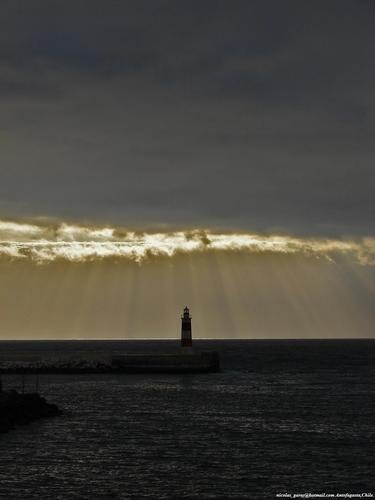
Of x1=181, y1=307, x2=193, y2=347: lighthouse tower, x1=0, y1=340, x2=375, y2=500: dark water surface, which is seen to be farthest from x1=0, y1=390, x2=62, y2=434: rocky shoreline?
x1=181, y1=307, x2=193, y2=347: lighthouse tower

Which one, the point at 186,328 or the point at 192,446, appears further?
the point at 186,328

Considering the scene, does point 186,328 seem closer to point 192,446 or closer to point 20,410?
point 20,410

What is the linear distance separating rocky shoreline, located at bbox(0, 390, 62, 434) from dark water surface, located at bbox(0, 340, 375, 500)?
876mm

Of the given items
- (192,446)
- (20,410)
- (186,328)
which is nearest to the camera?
(192,446)

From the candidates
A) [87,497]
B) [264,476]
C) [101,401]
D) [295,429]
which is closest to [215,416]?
[295,429]

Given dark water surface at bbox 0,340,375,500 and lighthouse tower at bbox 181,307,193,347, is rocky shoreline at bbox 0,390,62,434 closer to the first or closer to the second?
dark water surface at bbox 0,340,375,500

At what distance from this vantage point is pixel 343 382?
3194 inches

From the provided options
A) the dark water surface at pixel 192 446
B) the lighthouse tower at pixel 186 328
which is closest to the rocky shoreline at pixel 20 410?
the dark water surface at pixel 192 446

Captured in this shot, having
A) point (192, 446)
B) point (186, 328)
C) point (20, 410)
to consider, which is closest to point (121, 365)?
point (186, 328)

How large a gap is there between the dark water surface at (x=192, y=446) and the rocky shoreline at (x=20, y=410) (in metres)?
0.88

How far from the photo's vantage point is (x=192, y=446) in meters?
38.0

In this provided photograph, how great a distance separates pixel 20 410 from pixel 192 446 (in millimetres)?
12477

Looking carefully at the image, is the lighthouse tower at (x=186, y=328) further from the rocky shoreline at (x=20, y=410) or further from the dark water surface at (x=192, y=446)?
the rocky shoreline at (x=20, y=410)

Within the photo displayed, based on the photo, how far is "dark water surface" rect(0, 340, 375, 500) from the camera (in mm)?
29703
